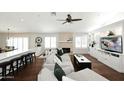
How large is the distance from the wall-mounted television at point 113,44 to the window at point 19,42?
4.84 metres

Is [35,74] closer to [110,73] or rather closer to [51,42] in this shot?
[110,73]

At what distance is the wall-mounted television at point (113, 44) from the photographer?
521 cm

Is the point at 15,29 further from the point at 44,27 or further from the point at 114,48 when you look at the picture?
the point at 114,48

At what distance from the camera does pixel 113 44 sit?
585 cm

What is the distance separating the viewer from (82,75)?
9.39 feet

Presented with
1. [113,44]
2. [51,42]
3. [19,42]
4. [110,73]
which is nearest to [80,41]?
[51,42]

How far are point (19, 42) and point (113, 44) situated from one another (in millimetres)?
5678

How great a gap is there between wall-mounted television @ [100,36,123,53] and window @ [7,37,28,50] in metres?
4.84

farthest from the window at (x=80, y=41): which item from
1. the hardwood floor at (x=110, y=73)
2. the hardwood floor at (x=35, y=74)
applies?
the hardwood floor at (x=35, y=74)

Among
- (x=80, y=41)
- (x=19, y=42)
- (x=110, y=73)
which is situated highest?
(x=80, y=41)
